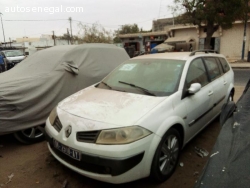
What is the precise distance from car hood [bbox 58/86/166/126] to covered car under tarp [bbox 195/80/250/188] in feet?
2.66

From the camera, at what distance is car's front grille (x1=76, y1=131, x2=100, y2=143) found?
7.02 feet

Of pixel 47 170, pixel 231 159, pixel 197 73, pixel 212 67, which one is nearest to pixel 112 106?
pixel 47 170

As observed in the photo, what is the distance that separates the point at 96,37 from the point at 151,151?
32.5 metres

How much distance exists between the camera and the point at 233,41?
787 inches

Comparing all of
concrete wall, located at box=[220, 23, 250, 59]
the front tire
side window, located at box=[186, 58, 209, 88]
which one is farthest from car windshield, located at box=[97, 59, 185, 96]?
concrete wall, located at box=[220, 23, 250, 59]

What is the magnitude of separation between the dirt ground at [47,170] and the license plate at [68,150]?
1.45ft

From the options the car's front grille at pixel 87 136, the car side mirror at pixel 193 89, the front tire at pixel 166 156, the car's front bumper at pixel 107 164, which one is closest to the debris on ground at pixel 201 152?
the front tire at pixel 166 156

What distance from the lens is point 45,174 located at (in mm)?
2701

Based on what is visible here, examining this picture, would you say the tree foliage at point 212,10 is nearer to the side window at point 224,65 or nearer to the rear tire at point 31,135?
the side window at point 224,65

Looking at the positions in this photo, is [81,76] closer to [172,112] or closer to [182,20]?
[172,112]

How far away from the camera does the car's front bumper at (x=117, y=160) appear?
2.04 meters

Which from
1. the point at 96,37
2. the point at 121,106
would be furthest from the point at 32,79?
the point at 96,37

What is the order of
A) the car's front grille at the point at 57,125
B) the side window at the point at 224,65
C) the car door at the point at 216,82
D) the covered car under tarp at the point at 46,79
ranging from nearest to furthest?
the car's front grille at the point at 57,125 → the covered car under tarp at the point at 46,79 → the car door at the point at 216,82 → the side window at the point at 224,65

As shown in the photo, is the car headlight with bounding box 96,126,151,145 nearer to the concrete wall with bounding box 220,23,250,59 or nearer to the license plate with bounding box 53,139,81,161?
the license plate with bounding box 53,139,81,161
